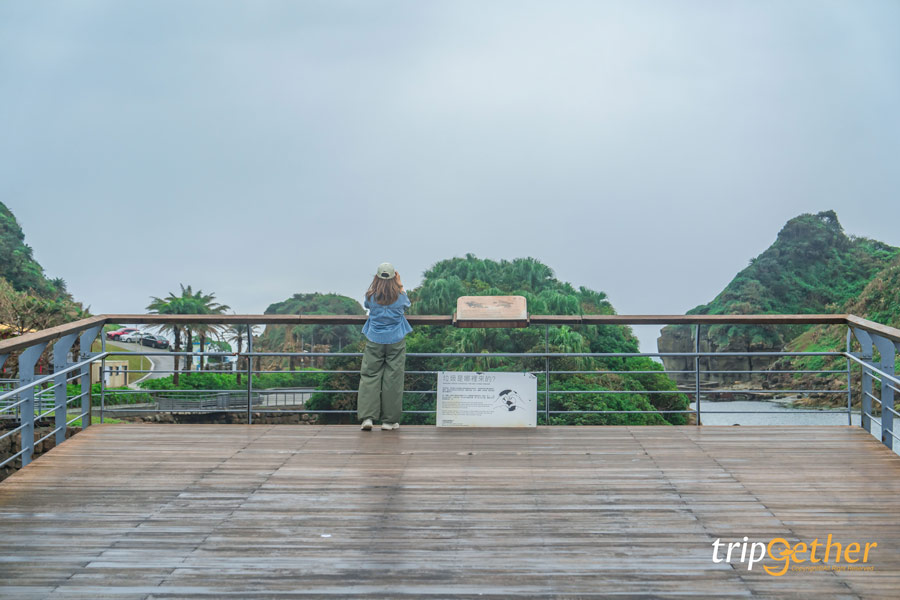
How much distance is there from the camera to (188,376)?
4350 cm

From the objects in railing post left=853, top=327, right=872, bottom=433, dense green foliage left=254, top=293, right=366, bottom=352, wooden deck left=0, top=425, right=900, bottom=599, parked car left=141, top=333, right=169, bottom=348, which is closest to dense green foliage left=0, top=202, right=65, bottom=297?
parked car left=141, top=333, right=169, bottom=348

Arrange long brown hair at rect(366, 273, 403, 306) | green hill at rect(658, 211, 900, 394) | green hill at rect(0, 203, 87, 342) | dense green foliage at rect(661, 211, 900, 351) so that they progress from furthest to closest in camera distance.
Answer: dense green foliage at rect(661, 211, 900, 351)
green hill at rect(658, 211, 900, 394)
green hill at rect(0, 203, 87, 342)
long brown hair at rect(366, 273, 403, 306)

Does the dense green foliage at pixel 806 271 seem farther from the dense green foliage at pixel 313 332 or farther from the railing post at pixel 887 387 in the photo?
the railing post at pixel 887 387

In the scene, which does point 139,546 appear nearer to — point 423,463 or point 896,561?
point 423,463

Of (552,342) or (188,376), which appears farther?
(188,376)

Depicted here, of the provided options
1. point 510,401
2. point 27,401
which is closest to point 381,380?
point 510,401

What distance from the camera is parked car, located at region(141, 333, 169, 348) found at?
217 feet

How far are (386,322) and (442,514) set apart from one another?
8.14ft

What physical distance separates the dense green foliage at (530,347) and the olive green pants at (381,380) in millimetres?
22438

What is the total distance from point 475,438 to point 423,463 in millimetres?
949

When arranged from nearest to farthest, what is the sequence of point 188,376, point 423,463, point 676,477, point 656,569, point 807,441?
1. point 656,569
2. point 676,477
3. point 423,463
4. point 807,441
5. point 188,376

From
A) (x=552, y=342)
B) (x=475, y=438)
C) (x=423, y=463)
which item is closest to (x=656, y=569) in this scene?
(x=423, y=463)

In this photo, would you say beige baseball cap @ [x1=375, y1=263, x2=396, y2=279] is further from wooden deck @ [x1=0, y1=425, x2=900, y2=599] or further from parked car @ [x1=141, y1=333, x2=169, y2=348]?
parked car @ [x1=141, y1=333, x2=169, y2=348]

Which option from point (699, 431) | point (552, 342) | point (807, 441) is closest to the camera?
point (807, 441)
